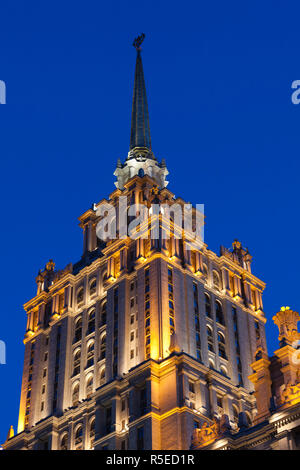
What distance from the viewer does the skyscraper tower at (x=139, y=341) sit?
105 m

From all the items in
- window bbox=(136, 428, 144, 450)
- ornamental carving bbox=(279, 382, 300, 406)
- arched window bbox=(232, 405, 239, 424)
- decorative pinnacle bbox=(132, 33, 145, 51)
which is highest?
decorative pinnacle bbox=(132, 33, 145, 51)

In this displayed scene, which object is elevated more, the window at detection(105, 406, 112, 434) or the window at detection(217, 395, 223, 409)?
the window at detection(217, 395, 223, 409)

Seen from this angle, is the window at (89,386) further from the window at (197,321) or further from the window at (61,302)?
the window at (61,302)

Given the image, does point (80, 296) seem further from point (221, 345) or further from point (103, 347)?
point (221, 345)

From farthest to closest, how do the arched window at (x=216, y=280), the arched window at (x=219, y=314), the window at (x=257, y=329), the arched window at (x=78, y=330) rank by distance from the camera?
the arched window at (x=216, y=280)
the window at (x=257, y=329)
the arched window at (x=78, y=330)
the arched window at (x=219, y=314)

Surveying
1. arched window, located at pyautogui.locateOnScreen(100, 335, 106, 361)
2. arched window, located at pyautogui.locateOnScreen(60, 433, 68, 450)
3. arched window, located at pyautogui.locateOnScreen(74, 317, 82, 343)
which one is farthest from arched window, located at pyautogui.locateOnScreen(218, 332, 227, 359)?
arched window, located at pyautogui.locateOnScreen(60, 433, 68, 450)

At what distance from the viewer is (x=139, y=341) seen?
11162cm

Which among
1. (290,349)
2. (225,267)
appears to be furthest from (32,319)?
(290,349)

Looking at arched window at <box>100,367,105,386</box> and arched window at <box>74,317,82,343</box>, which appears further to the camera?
arched window at <box>74,317,82,343</box>

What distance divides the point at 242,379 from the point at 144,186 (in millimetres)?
32926

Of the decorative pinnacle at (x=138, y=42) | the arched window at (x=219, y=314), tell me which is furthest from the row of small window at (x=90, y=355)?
the decorative pinnacle at (x=138, y=42)

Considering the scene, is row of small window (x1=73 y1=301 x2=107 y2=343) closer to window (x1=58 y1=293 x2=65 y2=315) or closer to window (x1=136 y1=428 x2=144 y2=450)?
window (x1=58 y1=293 x2=65 y2=315)

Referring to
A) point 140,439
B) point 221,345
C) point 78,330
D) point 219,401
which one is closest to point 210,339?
point 221,345

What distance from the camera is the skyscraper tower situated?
105 m
